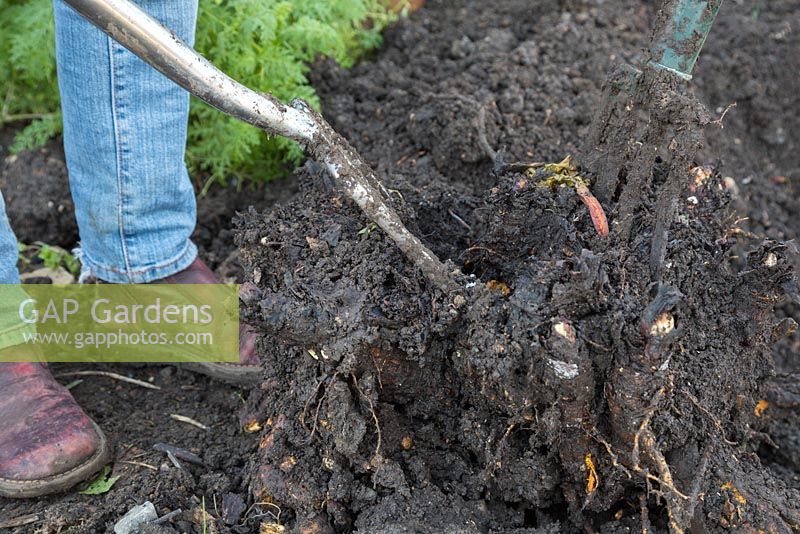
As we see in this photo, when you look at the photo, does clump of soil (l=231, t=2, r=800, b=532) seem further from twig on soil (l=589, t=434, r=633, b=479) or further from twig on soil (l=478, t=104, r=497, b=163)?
twig on soil (l=478, t=104, r=497, b=163)

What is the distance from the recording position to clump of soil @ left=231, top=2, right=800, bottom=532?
1.59m

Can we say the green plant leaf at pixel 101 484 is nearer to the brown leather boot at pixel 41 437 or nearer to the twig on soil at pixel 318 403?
the brown leather boot at pixel 41 437

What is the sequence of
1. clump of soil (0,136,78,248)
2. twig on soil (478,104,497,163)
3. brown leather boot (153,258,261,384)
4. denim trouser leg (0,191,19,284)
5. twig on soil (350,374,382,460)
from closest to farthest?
twig on soil (350,374,382,460)
denim trouser leg (0,191,19,284)
brown leather boot (153,258,261,384)
twig on soil (478,104,497,163)
clump of soil (0,136,78,248)

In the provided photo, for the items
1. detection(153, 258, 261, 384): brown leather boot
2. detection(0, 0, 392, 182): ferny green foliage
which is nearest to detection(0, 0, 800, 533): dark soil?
detection(153, 258, 261, 384): brown leather boot

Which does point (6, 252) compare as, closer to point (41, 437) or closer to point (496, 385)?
point (41, 437)

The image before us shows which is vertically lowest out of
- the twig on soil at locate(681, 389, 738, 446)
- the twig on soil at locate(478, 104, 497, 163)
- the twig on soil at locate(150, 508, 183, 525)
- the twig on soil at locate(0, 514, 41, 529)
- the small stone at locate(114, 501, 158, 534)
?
the twig on soil at locate(0, 514, 41, 529)

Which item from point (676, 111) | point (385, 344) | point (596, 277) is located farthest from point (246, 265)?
point (676, 111)

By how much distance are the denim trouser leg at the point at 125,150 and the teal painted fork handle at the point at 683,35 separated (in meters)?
1.25

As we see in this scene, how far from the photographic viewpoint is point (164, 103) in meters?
2.08

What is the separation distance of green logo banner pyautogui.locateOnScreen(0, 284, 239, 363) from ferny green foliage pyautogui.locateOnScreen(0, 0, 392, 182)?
2.25 feet

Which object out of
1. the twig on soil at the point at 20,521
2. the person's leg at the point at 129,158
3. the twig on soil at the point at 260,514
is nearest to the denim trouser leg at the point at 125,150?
the person's leg at the point at 129,158

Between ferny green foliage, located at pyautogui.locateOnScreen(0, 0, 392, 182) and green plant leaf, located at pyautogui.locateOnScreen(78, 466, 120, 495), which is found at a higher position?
ferny green foliage, located at pyautogui.locateOnScreen(0, 0, 392, 182)

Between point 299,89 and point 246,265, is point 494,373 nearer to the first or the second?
point 246,265

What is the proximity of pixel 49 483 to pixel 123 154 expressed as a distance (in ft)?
3.07
